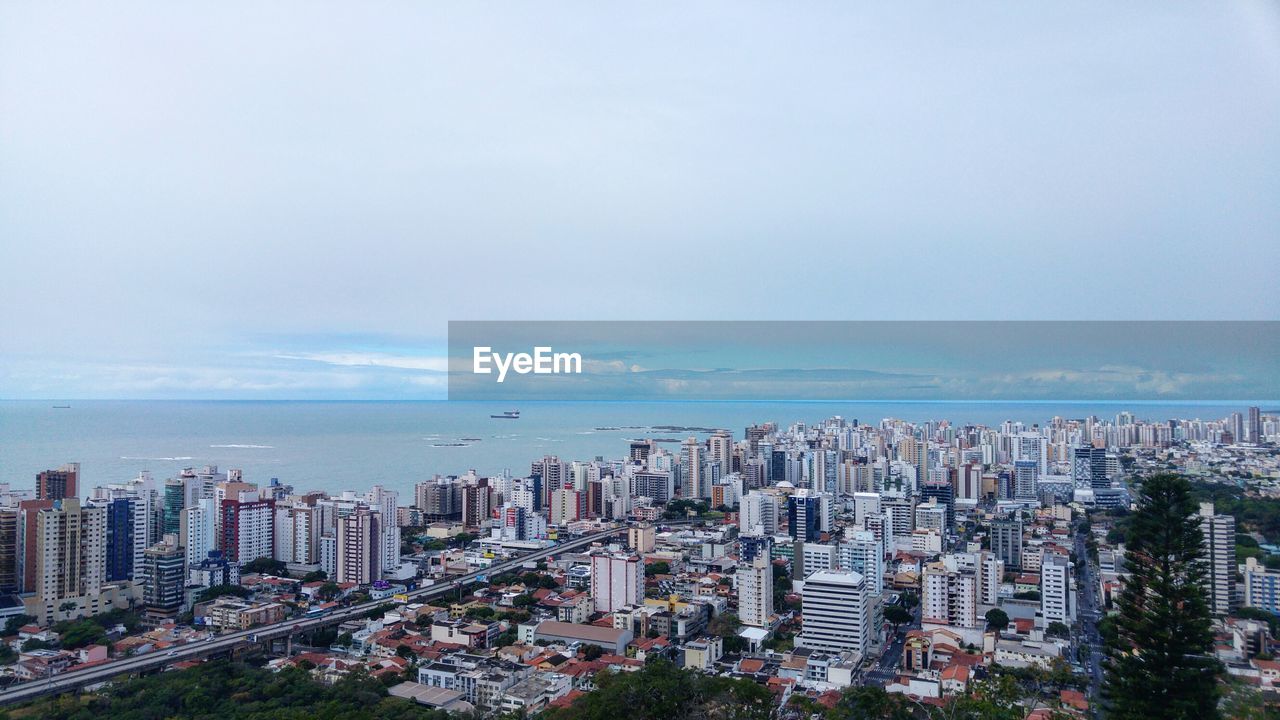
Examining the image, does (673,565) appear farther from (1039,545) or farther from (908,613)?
(1039,545)

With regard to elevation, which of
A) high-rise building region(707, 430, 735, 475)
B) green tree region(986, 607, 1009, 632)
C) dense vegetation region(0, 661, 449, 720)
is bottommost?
green tree region(986, 607, 1009, 632)

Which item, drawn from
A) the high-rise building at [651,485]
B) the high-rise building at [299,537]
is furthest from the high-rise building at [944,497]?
the high-rise building at [299,537]

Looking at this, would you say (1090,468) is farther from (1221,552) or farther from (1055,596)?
(1221,552)

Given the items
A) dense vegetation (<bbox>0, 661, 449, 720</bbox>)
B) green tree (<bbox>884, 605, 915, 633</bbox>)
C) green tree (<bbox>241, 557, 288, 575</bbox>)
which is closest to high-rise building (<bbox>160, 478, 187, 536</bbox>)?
green tree (<bbox>241, 557, 288, 575</bbox>)

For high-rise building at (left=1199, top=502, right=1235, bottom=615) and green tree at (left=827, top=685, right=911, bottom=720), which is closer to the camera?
green tree at (left=827, top=685, right=911, bottom=720)

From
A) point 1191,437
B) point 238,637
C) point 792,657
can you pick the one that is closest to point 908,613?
point 792,657

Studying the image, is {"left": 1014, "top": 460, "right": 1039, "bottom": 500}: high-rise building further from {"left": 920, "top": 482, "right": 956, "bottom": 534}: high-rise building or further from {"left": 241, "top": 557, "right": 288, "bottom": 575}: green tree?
{"left": 241, "top": 557, "right": 288, "bottom": 575}: green tree

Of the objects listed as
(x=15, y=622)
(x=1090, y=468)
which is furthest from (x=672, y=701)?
(x=1090, y=468)
